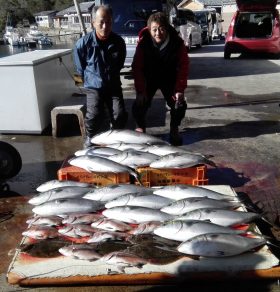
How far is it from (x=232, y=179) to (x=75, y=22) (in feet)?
329

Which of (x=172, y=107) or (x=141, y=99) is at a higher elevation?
(x=141, y=99)

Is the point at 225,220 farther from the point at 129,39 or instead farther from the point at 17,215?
the point at 129,39

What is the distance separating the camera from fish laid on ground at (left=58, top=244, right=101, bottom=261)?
10.1ft

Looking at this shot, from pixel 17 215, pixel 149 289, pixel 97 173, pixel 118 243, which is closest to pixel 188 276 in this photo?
pixel 149 289

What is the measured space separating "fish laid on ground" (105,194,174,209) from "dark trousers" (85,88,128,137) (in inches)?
83.8

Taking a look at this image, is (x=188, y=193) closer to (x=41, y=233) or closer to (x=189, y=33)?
(x=41, y=233)

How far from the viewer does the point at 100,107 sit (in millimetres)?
5723

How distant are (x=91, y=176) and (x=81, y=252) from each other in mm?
1447

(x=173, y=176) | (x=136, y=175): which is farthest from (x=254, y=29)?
(x=136, y=175)

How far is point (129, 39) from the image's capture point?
40.0ft

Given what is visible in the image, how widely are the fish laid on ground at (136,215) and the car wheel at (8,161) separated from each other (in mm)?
1738

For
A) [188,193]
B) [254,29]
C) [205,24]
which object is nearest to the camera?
[188,193]

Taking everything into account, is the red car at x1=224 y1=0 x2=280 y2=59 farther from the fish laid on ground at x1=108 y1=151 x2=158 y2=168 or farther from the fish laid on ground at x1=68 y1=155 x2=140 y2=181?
the fish laid on ground at x1=68 y1=155 x2=140 y2=181

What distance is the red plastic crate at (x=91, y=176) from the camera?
441 cm
